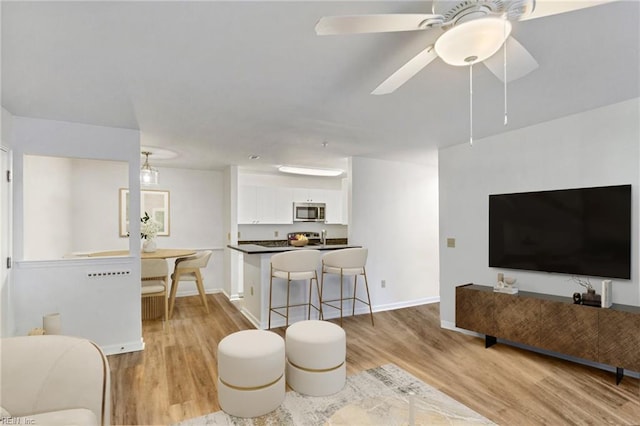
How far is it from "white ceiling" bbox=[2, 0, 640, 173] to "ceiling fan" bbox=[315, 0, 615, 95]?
215 millimetres

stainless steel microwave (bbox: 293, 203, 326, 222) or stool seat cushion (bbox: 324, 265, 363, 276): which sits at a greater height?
stainless steel microwave (bbox: 293, 203, 326, 222)

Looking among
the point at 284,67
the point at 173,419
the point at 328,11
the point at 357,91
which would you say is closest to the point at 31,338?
the point at 173,419

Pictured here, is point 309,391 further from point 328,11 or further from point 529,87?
point 529,87

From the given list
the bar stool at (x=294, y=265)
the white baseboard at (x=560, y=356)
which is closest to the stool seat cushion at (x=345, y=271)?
the bar stool at (x=294, y=265)

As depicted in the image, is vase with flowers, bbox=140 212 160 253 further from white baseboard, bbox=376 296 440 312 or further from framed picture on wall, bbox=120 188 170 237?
white baseboard, bbox=376 296 440 312

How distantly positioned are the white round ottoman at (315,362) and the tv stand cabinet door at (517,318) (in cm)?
179

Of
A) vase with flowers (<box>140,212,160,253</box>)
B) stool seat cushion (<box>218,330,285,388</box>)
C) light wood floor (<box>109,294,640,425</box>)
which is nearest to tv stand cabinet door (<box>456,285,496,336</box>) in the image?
light wood floor (<box>109,294,640,425</box>)

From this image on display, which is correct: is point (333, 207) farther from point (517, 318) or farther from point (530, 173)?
point (517, 318)

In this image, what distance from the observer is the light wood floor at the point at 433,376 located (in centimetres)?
227

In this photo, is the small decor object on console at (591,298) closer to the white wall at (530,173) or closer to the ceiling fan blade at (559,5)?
the white wall at (530,173)

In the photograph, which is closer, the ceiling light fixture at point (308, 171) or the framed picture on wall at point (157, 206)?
the framed picture on wall at point (157, 206)

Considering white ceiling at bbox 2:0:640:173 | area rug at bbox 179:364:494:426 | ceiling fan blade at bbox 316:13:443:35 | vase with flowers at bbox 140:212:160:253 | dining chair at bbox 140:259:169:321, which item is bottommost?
area rug at bbox 179:364:494:426

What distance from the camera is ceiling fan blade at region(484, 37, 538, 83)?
1451mm

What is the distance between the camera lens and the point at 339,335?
257 centimetres
